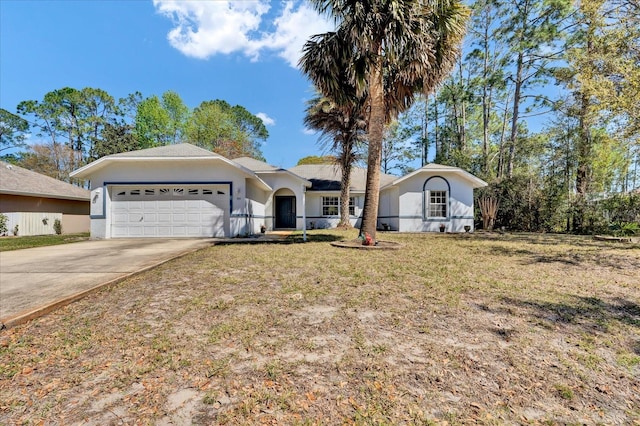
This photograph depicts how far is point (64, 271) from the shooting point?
6133 millimetres

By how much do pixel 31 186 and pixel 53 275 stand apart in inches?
647

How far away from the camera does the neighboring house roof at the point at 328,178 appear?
2033 centimetres

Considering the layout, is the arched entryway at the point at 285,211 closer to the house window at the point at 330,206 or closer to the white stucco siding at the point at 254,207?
the white stucco siding at the point at 254,207

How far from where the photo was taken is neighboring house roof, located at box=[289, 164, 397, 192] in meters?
20.3

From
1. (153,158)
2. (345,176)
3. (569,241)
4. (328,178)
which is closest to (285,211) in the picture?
(328,178)

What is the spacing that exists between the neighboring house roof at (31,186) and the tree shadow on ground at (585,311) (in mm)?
22615

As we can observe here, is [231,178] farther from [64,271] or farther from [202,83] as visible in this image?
[202,83]

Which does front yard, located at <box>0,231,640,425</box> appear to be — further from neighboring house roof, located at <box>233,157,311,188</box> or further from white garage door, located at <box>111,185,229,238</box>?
neighboring house roof, located at <box>233,157,311,188</box>

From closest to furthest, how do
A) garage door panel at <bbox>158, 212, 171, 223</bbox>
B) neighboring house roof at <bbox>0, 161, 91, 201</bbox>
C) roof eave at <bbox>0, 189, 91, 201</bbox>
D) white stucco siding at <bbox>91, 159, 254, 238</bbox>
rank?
white stucco siding at <bbox>91, 159, 254, 238</bbox>
garage door panel at <bbox>158, 212, 171, 223</bbox>
roof eave at <bbox>0, 189, 91, 201</bbox>
neighboring house roof at <bbox>0, 161, 91, 201</bbox>

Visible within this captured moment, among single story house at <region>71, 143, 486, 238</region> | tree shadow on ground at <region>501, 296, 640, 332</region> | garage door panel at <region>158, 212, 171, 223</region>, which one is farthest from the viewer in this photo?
garage door panel at <region>158, 212, 171, 223</region>

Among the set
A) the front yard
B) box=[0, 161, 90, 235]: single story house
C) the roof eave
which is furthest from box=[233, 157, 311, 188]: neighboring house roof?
the front yard

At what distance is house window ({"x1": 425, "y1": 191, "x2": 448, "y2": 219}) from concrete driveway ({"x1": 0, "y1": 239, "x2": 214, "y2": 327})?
1424 cm

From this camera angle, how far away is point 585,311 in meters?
3.87

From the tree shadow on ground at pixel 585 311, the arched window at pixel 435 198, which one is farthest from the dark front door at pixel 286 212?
the tree shadow on ground at pixel 585 311
